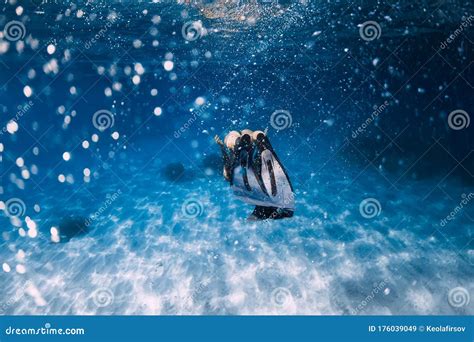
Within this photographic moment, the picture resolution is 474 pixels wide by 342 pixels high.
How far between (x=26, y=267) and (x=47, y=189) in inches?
518

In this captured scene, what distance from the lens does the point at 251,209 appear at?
13.7 metres

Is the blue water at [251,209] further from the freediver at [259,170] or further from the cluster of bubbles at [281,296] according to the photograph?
the freediver at [259,170]

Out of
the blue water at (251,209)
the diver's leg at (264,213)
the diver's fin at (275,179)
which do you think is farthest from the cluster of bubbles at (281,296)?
the diver's fin at (275,179)

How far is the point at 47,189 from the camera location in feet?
72.0

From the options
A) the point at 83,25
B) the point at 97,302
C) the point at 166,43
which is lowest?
the point at 97,302

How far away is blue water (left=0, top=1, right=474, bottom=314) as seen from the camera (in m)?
8.77

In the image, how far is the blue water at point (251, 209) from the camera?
28.8ft

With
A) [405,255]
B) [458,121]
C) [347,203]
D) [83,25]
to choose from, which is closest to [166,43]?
[83,25]

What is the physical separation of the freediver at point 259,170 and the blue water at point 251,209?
444cm

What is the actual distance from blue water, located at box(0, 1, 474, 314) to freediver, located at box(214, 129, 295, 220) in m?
4.44

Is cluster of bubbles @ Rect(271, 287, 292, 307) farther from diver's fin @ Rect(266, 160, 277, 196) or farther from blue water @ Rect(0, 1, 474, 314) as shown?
diver's fin @ Rect(266, 160, 277, 196)

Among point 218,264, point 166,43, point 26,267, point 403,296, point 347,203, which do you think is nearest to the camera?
point 403,296
